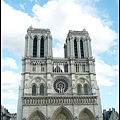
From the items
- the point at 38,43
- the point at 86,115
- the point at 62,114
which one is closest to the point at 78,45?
the point at 38,43

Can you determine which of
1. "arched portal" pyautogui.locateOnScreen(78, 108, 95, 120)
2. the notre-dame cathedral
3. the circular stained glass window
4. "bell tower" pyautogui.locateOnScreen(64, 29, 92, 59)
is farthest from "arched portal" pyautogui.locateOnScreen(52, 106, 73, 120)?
"bell tower" pyautogui.locateOnScreen(64, 29, 92, 59)

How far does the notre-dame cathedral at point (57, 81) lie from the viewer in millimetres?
41469

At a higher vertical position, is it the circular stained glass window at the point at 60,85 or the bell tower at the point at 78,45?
the bell tower at the point at 78,45

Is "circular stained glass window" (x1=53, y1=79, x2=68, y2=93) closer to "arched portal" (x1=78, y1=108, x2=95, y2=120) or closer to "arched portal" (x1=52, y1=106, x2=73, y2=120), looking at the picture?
"arched portal" (x1=52, y1=106, x2=73, y2=120)

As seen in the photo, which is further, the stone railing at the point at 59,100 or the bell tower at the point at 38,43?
the bell tower at the point at 38,43

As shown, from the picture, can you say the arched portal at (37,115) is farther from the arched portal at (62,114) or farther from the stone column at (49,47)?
the stone column at (49,47)

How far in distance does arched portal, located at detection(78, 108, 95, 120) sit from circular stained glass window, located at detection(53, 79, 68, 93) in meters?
6.22

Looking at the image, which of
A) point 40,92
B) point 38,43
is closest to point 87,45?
point 38,43

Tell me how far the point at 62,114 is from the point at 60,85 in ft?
21.3

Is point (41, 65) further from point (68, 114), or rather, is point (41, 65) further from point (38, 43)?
point (68, 114)

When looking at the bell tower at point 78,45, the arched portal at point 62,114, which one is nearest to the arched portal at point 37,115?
the arched portal at point 62,114

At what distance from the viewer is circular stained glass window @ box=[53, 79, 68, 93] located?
4433 cm

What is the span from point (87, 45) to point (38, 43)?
12.1 m

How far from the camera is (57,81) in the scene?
45.5 meters
